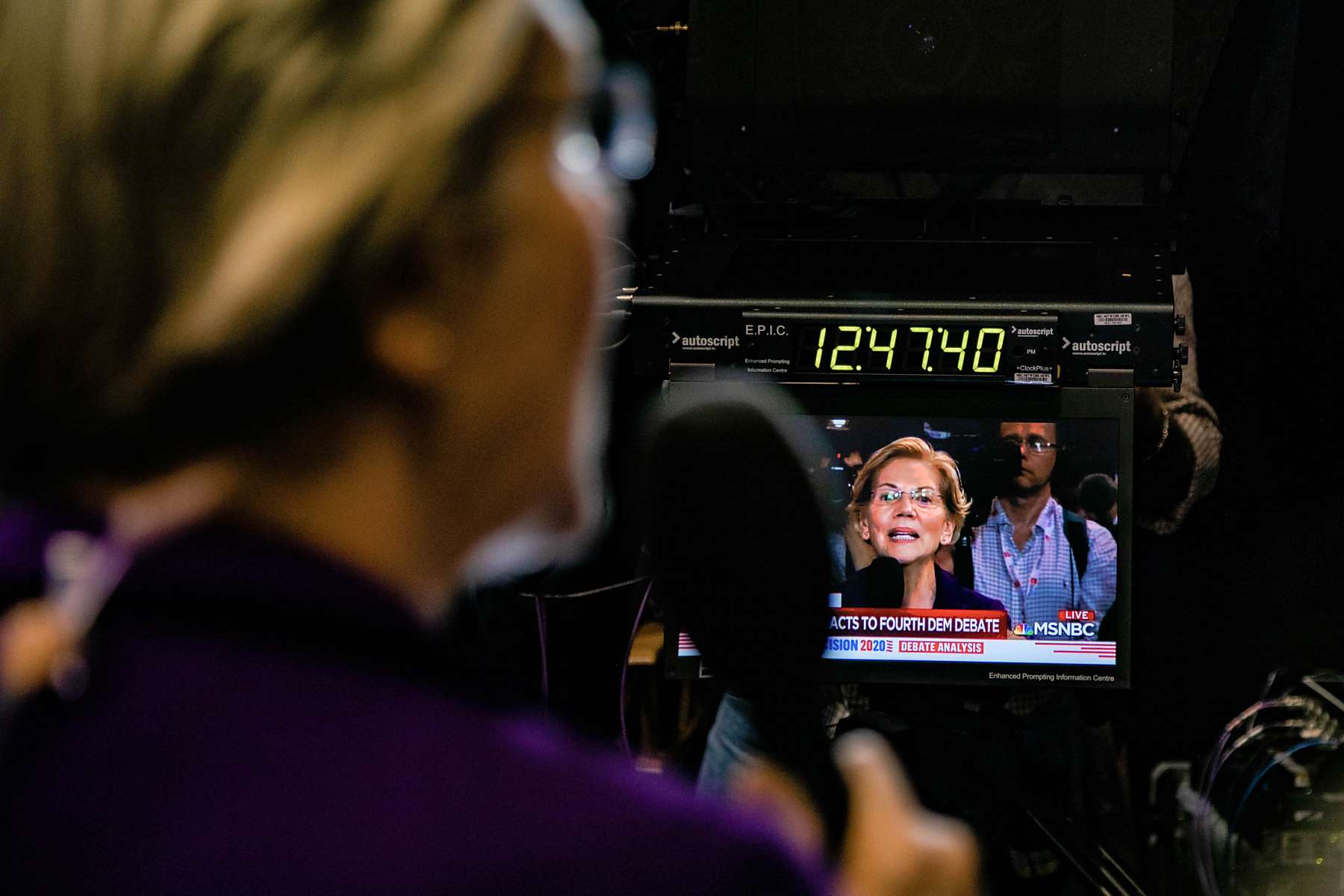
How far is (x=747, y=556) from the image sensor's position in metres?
0.79

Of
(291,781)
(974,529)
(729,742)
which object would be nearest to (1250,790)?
(974,529)

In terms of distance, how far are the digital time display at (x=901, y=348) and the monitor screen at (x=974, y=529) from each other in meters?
0.07

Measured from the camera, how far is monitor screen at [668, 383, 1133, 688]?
2291mm

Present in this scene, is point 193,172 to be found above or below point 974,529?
above

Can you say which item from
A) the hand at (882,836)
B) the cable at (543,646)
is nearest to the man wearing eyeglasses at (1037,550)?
the cable at (543,646)

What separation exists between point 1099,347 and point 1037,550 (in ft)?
1.20

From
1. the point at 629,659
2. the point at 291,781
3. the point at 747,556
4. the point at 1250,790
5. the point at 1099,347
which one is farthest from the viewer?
the point at 629,659

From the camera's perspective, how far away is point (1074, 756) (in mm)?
2523

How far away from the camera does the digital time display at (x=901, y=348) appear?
226 centimetres

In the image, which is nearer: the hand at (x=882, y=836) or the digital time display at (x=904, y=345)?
the hand at (x=882, y=836)

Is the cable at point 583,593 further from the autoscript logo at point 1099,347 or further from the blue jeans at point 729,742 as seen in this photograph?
the blue jeans at point 729,742

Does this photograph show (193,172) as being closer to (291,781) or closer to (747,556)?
(291,781)

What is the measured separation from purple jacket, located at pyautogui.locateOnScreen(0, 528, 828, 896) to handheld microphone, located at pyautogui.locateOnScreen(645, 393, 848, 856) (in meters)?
0.41

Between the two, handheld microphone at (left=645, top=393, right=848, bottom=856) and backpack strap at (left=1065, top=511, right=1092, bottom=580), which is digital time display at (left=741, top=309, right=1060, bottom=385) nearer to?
backpack strap at (left=1065, top=511, right=1092, bottom=580)
